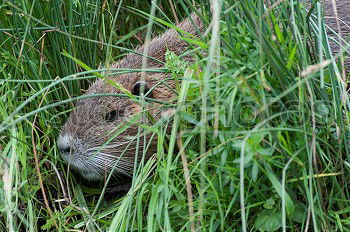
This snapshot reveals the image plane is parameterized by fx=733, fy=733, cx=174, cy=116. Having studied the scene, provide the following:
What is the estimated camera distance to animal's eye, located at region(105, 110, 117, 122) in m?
3.34

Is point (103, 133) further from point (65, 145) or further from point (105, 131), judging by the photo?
point (65, 145)

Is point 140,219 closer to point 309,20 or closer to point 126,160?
point 126,160

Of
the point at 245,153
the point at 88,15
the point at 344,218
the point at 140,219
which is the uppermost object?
the point at 88,15

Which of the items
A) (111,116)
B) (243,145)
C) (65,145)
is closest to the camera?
(243,145)

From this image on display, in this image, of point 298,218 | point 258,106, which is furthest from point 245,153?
point 298,218

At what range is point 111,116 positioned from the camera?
335 cm

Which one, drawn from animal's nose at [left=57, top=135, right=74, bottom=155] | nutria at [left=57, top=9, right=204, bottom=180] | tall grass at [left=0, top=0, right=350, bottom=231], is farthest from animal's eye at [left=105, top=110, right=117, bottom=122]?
tall grass at [left=0, top=0, right=350, bottom=231]

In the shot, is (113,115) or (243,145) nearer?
(243,145)

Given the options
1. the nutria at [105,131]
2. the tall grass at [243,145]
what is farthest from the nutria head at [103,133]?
the tall grass at [243,145]

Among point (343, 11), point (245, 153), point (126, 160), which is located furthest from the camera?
point (343, 11)

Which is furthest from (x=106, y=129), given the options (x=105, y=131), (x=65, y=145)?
(x=65, y=145)

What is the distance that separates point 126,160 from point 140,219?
0.47 m

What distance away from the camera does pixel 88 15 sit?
3.78 m

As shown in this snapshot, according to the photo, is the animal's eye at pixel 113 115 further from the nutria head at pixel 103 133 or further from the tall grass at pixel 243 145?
the tall grass at pixel 243 145
